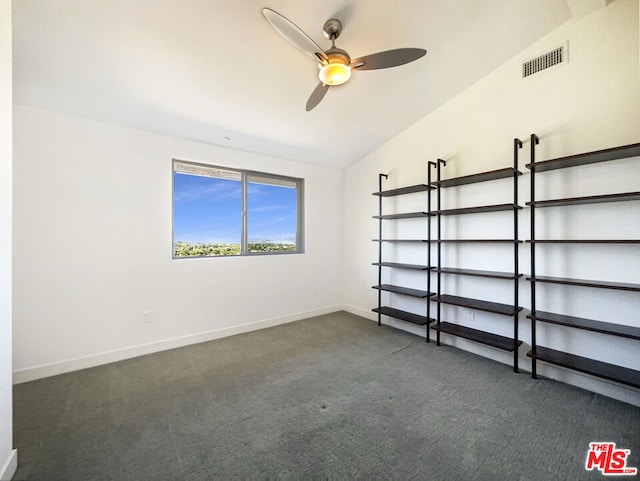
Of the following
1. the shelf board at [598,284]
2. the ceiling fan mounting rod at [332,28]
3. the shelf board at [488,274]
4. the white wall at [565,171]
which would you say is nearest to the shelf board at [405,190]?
the white wall at [565,171]

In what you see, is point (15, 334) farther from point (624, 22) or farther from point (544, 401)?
point (624, 22)

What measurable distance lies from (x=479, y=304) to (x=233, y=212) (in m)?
3.22

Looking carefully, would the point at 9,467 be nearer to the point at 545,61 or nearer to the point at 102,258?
the point at 102,258

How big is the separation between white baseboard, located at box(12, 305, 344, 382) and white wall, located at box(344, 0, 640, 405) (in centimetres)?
251

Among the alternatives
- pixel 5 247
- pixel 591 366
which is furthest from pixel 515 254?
pixel 5 247

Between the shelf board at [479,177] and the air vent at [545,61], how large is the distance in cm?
96

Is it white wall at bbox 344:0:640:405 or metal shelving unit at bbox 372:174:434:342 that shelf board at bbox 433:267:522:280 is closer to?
white wall at bbox 344:0:640:405

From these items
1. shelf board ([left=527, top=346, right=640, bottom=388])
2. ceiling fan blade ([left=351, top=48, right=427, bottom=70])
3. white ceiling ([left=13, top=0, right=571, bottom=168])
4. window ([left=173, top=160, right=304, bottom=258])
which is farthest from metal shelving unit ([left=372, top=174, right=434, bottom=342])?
ceiling fan blade ([left=351, top=48, right=427, bottom=70])

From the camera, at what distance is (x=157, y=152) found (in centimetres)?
308

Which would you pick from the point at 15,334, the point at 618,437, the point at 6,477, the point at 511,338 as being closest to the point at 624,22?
the point at 511,338

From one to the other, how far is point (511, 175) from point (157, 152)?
12.5 ft

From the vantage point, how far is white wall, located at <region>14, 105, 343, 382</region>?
2484 millimetres

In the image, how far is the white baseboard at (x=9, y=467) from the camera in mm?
1380

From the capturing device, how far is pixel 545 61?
2502mm
